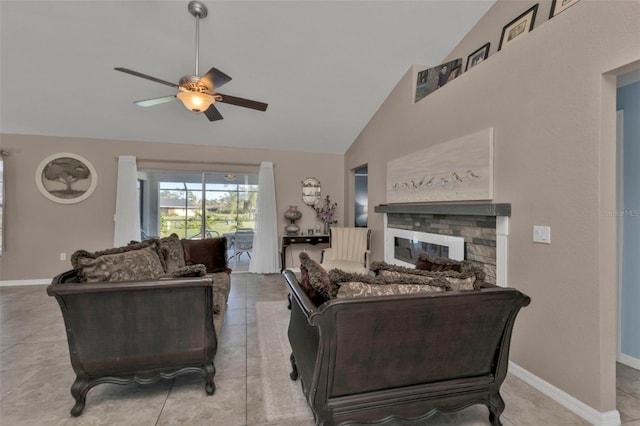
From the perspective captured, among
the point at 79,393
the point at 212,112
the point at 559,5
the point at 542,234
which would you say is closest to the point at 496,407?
the point at 542,234

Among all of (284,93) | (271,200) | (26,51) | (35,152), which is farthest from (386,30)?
(35,152)

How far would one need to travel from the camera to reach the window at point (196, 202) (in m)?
5.09

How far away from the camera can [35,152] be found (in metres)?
4.39

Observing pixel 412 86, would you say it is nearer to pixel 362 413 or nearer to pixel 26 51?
pixel 362 413

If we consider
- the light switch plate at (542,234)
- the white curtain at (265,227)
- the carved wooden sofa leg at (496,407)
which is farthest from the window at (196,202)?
the carved wooden sofa leg at (496,407)

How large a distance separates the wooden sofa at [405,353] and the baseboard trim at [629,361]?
149 centimetres

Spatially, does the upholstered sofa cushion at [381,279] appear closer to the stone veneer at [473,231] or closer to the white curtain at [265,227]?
the stone veneer at [473,231]

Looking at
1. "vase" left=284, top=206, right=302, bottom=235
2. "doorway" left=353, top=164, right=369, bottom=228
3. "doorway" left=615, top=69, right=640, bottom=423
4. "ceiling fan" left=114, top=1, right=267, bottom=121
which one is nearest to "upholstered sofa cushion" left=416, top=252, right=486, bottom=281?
"doorway" left=615, top=69, right=640, bottom=423

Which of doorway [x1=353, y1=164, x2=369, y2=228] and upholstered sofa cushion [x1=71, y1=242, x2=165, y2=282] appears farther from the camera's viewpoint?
doorway [x1=353, y1=164, x2=369, y2=228]

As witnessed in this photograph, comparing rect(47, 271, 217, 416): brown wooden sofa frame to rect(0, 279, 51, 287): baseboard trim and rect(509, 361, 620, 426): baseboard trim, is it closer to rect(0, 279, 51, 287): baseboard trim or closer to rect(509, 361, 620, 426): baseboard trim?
rect(509, 361, 620, 426): baseboard trim

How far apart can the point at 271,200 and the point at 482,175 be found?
366cm

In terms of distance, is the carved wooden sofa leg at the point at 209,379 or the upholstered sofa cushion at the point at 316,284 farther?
the carved wooden sofa leg at the point at 209,379

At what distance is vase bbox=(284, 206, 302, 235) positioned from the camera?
5.29m

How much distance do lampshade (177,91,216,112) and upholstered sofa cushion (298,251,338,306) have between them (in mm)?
1672
